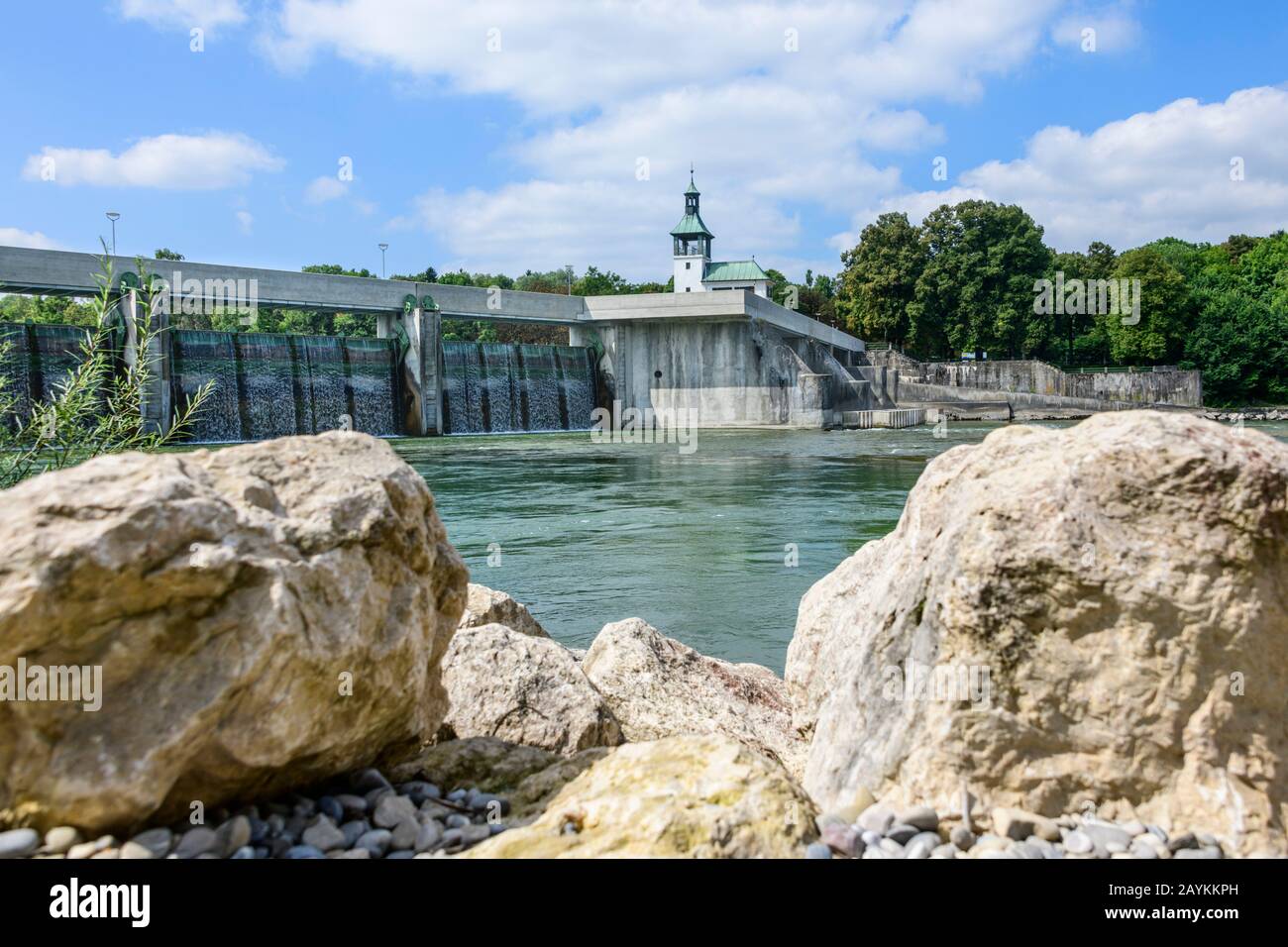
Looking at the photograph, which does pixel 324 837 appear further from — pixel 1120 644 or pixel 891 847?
pixel 1120 644

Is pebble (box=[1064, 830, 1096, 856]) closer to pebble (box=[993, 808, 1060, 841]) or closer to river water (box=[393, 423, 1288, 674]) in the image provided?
pebble (box=[993, 808, 1060, 841])

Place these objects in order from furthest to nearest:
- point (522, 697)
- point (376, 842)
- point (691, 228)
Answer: point (691, 228), point (522, 697), point (376, 842)

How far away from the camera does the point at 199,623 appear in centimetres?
279

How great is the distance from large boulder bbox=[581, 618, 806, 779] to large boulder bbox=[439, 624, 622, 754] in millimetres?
549

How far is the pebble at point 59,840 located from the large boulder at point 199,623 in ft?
0.09

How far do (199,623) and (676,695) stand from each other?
3530mm

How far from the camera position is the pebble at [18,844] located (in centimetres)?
256

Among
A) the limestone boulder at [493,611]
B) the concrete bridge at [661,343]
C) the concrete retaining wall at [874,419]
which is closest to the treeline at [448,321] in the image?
the concrete bridge at [661,343]

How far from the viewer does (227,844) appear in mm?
2842

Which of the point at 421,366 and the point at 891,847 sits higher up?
the point at 421,366

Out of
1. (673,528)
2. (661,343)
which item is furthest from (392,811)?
(661,343)

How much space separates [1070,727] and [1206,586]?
23.7 inches

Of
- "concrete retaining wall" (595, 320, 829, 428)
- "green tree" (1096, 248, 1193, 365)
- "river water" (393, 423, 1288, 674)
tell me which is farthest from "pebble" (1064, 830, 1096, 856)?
"green tree" (1096, 248, 1193, 365)
